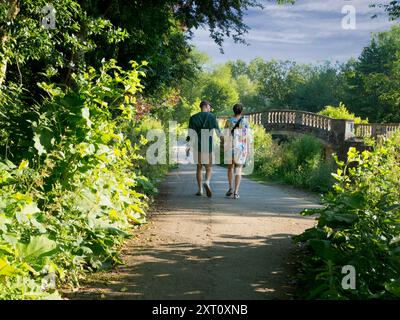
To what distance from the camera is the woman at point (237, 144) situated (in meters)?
9.48

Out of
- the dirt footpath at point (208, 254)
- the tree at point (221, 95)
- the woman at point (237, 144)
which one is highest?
the tree at point (221, 95)

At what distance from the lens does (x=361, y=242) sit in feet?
13.5

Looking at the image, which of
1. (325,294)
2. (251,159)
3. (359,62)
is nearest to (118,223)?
(325,294)

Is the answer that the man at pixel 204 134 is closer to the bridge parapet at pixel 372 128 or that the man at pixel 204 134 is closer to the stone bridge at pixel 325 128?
the stone bridge at pixel 325 128

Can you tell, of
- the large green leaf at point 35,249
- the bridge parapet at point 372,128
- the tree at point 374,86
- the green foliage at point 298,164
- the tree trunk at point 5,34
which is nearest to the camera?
the large green leaf at point 35,249

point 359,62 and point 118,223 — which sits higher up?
point 359,62

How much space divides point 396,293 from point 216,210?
4982 mm

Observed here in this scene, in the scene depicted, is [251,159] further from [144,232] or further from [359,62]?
[359,62]

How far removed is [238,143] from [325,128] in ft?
62.4

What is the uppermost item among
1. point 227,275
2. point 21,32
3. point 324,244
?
point 21,32

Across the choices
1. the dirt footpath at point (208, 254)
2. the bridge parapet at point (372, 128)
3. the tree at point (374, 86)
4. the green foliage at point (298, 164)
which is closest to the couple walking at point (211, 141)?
the dirt footpath at point (208, 254)

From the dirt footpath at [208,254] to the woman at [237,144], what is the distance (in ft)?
2.15
